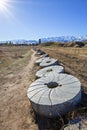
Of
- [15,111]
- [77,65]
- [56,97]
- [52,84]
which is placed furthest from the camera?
[77,65]

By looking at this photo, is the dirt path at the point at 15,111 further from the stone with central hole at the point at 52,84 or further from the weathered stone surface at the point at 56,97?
the stone with central hole at the point at 52,84

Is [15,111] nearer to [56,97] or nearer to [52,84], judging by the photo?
[52,84]

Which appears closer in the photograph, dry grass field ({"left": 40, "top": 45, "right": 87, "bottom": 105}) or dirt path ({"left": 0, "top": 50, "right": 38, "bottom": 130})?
dirt path ({"left": 0, "top": 50, "right": 38, "bottom": 130})

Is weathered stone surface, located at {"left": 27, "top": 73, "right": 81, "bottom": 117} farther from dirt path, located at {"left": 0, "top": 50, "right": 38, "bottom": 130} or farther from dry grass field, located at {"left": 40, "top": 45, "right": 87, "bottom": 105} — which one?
dry grass field, located at {"left": 40, "top": 45, "right": 87, "bottom": 105}

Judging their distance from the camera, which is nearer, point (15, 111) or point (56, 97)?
point (56, 97)

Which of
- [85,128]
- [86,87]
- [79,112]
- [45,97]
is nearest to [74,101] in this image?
[79,112]

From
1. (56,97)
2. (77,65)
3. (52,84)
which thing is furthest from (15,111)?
A: (77,65)

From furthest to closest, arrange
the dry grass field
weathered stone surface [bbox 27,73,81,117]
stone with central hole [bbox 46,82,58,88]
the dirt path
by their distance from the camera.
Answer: the dry grass field < stone with central hole [bbox 46,82,58,88] < the dirt path < weathered stone surface [bbox 27,73,81,117]

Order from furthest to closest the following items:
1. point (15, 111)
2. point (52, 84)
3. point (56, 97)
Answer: point (15, 111) < point (52, 84) < point (56, 97)

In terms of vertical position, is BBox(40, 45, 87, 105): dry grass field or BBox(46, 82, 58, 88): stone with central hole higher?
BBox(46, 82, 58, 88): stone with central hole

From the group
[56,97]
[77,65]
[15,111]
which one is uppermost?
[56,97]

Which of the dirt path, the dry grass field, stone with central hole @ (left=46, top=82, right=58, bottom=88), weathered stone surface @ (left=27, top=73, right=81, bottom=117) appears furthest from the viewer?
the dry grass field

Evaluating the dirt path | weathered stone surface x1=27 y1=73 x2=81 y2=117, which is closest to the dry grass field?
weathered stone surface x1=27 y1=73 x2=81 y2=117

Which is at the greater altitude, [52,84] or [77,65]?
[52,84]
